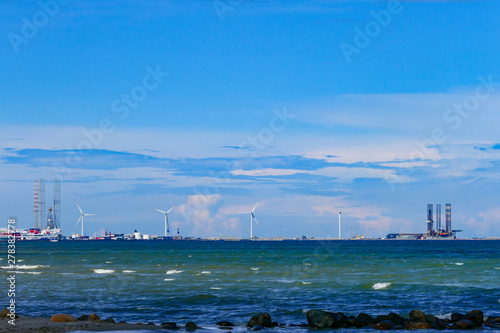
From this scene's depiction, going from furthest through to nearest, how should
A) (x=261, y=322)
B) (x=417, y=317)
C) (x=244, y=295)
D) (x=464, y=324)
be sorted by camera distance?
(x=244, y=295), (x=417, y=317), (x=261, y=322), (x=464, y=324)

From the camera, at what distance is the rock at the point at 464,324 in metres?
36.3

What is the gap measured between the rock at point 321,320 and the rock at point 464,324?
23.8 ft

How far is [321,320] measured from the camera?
122 ft

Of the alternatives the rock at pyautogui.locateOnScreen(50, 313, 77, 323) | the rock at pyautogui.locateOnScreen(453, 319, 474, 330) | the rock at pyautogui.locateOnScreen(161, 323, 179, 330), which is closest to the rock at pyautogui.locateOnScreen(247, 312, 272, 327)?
the rock at pyautogui.locateOnScreen(161, 323, 179, 330)

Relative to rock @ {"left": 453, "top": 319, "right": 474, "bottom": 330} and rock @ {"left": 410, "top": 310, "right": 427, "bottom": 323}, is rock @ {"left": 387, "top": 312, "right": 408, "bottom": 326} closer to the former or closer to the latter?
rock @ {"left": 410, "top": 310, "right": 427, "bottom": 323}

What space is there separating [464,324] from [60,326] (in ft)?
76.7

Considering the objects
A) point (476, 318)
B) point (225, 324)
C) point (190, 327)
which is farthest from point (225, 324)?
point (476, 318)

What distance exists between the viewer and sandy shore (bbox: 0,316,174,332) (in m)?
33.1

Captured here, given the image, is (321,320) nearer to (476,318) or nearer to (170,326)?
(170,326)

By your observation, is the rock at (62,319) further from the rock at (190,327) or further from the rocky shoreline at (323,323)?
the rock at (190,327)

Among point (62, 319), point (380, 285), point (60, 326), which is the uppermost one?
point (60, 326)

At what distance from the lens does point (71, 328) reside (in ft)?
111

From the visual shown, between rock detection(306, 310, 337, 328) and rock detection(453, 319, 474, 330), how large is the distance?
7.25 metres

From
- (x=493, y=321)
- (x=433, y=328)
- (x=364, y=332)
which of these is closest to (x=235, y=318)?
(x=364, y=332)
